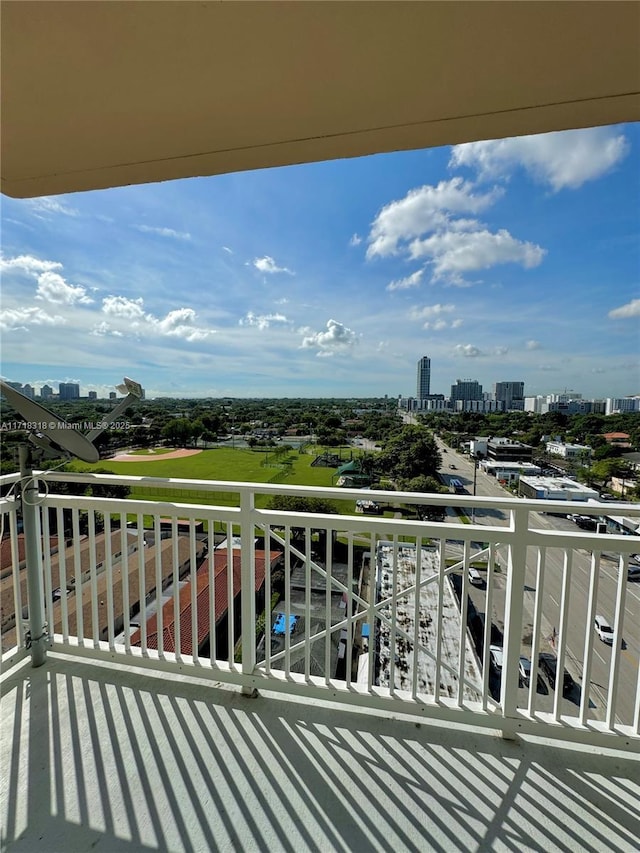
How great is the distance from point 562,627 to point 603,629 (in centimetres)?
23

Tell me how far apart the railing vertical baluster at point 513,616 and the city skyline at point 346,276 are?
92cm

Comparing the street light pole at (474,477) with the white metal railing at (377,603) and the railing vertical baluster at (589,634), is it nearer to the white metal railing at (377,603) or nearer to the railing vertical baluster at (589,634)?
the white metal railing at (377,603)

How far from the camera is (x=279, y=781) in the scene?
4.37ft

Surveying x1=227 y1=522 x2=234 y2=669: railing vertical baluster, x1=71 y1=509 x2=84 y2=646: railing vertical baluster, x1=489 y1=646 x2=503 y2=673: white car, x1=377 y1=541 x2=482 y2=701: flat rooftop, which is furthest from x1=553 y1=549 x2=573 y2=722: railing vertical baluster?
x1=71 y1=509 x2=84 y2=646: railing vertical baluster

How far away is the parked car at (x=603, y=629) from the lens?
1.50 m

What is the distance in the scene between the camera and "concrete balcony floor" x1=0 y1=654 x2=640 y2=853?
1.16 m

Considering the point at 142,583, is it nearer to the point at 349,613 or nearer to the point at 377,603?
the point at 349,613

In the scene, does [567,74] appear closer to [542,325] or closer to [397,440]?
[542,325]

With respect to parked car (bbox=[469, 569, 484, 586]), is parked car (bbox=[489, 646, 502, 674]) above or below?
below

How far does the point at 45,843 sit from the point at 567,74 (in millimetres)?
3018

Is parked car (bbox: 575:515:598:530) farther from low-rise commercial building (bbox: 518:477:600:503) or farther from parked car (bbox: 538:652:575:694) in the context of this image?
parked car (bbox: 538:652:575:694)

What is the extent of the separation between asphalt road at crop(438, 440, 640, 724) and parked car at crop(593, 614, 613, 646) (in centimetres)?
2

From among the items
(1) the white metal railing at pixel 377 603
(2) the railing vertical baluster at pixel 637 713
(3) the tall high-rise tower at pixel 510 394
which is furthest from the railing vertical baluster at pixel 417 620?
(3) the tall high-rise tower at pixel 510 394

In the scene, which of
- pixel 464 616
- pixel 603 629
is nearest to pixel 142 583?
pixel 464 616
